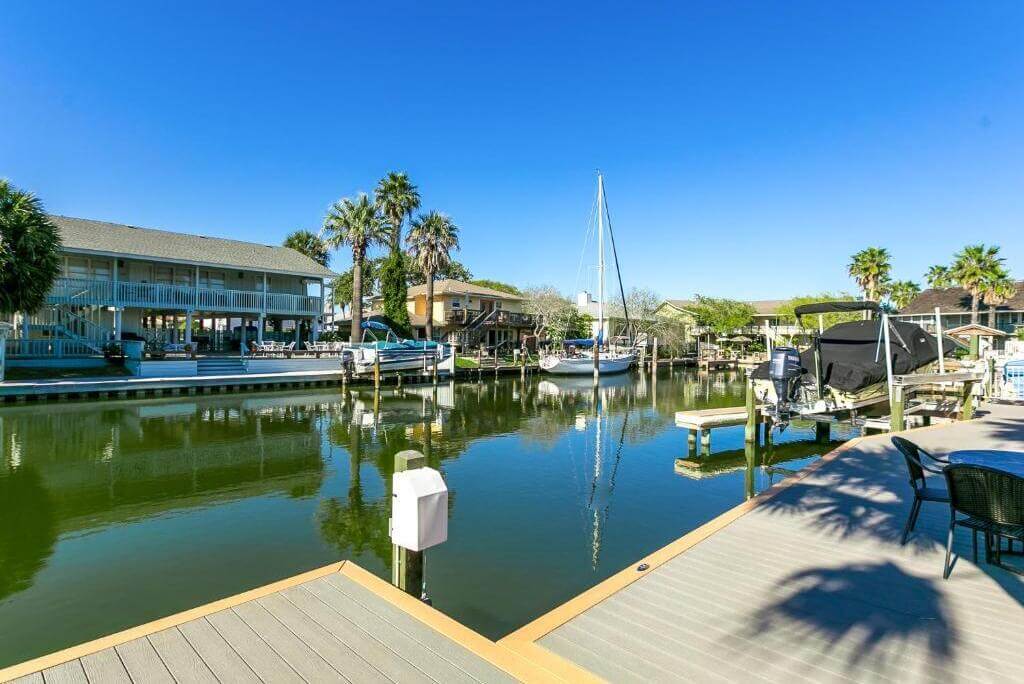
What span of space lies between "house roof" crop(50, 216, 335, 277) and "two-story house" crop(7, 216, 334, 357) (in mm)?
50

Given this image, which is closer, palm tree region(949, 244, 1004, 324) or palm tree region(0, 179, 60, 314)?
palm tree region(0, 179, 60, 314)

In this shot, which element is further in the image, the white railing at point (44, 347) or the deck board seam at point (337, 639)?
the white railing at point (44, 347)

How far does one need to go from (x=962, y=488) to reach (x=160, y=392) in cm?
2618

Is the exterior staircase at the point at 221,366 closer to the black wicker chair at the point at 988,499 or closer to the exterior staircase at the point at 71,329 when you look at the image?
the exterior staircase at the point at 71,329

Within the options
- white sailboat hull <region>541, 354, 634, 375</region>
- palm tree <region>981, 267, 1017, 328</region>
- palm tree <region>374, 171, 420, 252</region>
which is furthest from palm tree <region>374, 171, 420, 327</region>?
palm tree <region>981, 267, 1017, 328</region>

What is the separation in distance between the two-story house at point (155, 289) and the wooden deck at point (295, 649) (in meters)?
27.0

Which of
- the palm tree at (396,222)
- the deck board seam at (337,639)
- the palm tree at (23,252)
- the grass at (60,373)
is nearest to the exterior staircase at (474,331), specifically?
the palm tree at (396,222)

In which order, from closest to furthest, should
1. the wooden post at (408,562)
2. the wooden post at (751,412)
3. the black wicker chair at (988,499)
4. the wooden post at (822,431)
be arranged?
the black wicker chair at (988,499), the wooden post at (408,562), the wooden post at (751,412), the wooden post at (822,431)

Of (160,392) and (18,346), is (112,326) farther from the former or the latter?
(160,392)

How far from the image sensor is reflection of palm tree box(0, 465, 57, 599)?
6461 millimetres

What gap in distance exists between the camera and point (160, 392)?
22.8 m

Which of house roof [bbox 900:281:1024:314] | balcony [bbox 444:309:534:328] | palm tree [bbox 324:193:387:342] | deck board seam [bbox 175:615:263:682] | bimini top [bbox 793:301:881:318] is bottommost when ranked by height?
deck board seam [bbox 175:615:263:682]

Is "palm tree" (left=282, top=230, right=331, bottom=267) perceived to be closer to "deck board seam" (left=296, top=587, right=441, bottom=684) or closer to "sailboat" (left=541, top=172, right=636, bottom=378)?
"sailboat" (left=541, top=172, right=636, bottom=378)

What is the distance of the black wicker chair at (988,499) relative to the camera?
3.93 m
